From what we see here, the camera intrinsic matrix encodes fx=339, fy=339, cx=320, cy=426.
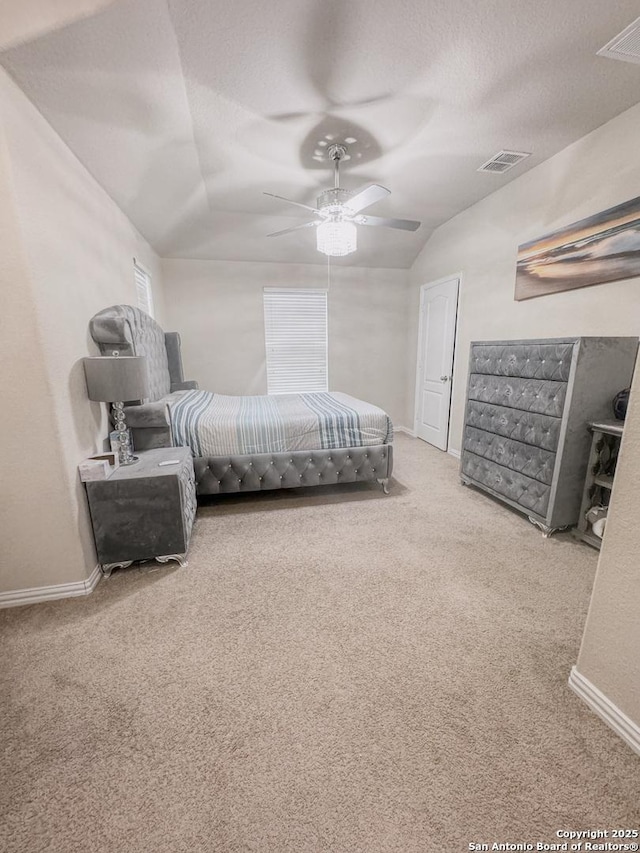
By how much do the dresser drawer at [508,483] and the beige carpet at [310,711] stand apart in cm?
40

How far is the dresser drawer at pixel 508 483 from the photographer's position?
2.59 meters

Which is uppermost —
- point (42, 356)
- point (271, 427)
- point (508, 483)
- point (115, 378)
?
point (42, 356)

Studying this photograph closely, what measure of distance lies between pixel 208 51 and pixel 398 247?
3.51 m

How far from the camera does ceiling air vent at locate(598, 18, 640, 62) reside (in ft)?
5.74

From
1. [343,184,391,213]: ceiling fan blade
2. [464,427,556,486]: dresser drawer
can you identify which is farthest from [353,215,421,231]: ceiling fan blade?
[464,427,556,486]: dresser drawer

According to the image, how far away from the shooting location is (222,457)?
294cm

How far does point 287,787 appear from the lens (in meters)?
1.11

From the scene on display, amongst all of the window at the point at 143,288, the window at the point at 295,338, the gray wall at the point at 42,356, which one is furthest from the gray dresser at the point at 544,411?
the window at the point at 143,288

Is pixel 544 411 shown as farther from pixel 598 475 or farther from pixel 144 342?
pixel 144 342

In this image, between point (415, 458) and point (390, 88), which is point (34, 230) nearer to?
point (390, 88)

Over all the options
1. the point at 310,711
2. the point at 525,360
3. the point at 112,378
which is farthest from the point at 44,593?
the point at 525,360

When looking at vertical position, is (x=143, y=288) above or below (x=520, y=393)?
above

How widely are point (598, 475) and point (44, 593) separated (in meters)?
3.66

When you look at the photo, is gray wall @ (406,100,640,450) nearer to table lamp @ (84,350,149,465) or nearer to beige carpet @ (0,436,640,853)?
beige carpet @ (0,436,640,853)
